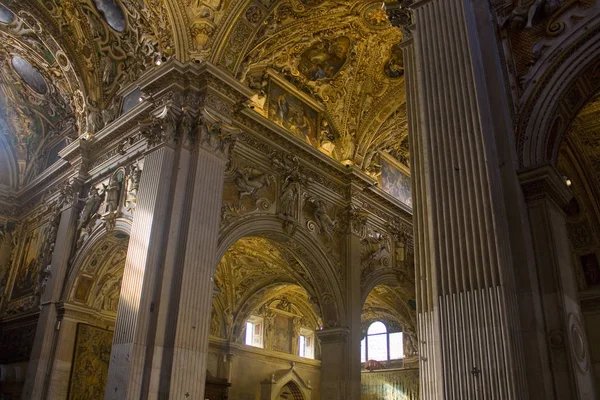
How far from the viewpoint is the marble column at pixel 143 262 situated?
28.6 feet

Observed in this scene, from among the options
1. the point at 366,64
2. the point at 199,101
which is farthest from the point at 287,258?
the point at 366,64

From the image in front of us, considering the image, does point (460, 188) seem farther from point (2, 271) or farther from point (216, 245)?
point (2, 271)

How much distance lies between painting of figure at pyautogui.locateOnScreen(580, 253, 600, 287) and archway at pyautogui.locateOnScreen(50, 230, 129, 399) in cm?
897

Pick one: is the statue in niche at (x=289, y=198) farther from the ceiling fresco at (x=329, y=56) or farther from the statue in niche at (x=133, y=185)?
the statue in niche at (x=133, y=185)

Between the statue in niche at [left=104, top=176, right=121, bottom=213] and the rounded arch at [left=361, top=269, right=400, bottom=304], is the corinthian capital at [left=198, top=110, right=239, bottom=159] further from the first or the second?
the rounded arch at [left=361, top=269, right=400, bottom=304]

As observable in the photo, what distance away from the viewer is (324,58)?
13938 millimetres

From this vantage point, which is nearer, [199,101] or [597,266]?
[597,266]

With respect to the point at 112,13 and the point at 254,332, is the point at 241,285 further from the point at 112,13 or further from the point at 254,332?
the point at 112,13

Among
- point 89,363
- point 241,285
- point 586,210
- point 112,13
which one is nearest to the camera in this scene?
point 586,210

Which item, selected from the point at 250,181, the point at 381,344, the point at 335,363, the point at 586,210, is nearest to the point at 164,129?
the point at 250,181

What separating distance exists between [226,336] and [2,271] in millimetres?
6860

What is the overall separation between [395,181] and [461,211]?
39.5 feet

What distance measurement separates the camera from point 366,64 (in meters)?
14.2

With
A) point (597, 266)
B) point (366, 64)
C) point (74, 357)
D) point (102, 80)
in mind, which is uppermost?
point (366, 64)
